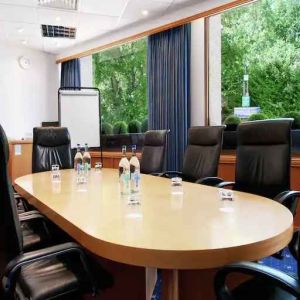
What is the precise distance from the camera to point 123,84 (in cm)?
616

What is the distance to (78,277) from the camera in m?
1.45

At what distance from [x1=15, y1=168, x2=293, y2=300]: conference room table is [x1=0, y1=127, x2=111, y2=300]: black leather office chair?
5.4 inches

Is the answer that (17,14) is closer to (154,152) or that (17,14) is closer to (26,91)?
(26,91)

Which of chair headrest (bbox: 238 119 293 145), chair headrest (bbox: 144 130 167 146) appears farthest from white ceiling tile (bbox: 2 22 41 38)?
chair headrest (bbox: 238 119 293 145)

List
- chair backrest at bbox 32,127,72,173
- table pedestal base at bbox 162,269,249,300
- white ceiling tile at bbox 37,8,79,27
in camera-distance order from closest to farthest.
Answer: table pedestal base at bbox 162,269,249,300, chair backrest at bbox 32,127,72,173, white ceiling tile at bbox 37,8,79,27

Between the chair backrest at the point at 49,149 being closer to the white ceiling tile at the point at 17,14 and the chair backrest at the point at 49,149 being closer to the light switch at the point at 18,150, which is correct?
the light switch at the point at 18,150

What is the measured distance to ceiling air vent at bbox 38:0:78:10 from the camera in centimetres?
426

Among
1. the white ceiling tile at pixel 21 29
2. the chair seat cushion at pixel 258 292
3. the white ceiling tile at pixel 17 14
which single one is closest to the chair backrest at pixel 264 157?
the chair seat cushion at pixel 258 292

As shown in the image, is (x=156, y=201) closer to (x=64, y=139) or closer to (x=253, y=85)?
(x=64, y=139)

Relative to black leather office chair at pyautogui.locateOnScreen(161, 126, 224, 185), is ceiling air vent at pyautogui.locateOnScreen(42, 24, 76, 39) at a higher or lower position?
higher

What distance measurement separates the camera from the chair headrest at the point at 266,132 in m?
2.35

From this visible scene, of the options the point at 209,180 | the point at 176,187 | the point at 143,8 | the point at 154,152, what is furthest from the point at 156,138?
the point at 143,8

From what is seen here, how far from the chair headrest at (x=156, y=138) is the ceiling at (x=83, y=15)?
1.82m

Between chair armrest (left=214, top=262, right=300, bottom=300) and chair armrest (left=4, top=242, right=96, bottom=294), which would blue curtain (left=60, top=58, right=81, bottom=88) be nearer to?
chair armrest (left=4, top=242, right=96, bottom=294)
